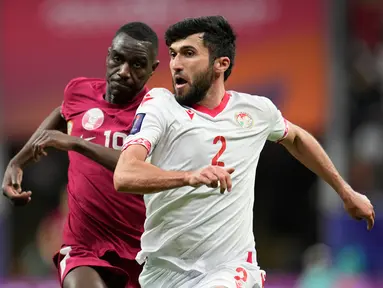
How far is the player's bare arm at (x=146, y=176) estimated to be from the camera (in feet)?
18.9

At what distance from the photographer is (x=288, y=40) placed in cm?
1767

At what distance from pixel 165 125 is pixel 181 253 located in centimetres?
76

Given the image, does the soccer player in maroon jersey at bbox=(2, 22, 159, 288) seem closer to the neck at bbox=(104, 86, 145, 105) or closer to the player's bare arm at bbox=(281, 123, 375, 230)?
the neck at bbox=(104, 86, 145, 105)

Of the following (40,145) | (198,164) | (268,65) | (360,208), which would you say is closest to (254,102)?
(198,164)

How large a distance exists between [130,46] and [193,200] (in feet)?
4.56

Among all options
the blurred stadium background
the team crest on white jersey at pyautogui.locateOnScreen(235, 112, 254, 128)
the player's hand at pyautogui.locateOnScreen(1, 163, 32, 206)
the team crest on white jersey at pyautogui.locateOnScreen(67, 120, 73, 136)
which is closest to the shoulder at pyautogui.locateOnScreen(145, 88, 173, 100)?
the team crest on white jersey at pyautogui.locateOnScreen(235, 112, 254, 128)

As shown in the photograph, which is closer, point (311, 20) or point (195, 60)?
point (195, 60)

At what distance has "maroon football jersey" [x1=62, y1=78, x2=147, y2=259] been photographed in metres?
7.27

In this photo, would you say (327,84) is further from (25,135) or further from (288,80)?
(25,135)

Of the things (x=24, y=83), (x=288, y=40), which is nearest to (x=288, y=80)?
(x=288, y=40)

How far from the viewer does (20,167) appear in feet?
24.5

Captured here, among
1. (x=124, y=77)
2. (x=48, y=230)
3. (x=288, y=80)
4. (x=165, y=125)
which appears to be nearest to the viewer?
(x=165, y=125)

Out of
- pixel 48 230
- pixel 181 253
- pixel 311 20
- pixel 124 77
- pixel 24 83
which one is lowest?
pixel 48 230

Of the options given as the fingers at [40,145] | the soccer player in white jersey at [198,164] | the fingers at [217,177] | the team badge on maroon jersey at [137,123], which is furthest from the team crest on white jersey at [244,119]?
the fingers at [40,145]
